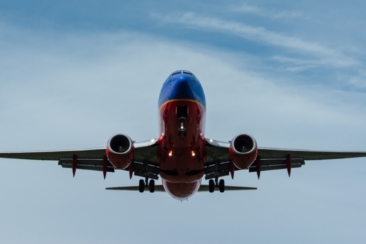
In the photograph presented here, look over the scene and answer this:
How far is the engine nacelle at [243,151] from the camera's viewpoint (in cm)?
2550

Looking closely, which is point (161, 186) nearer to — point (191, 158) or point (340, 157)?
point (191, 158)

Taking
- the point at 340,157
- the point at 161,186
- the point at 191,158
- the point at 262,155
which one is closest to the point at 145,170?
the point at 161,186

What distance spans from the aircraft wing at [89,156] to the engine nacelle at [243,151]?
397cm

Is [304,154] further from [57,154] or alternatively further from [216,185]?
[57,154]

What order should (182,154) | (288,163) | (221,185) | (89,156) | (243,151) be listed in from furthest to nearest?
1. (221,185)
2. (89,156)
3. (288,163)
4. (182,154)
5. (243,151)

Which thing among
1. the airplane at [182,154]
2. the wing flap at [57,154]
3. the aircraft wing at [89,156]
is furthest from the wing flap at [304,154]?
the wing flap at [57,154]

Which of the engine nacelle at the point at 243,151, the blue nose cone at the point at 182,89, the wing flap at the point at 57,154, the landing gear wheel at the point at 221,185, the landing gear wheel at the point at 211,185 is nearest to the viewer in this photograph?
the blue nose cone at the point at 182,89

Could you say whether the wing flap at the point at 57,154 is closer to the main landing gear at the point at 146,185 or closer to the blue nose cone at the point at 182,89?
the main landing gear at the point at 146,185

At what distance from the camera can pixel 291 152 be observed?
1169 inches

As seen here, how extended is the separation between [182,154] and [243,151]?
2.82 m

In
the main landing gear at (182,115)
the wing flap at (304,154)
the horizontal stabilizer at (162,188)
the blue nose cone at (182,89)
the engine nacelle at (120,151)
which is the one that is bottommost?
the horizontal stabilizer at (162,188)

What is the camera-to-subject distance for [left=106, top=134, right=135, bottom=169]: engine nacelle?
2531 cm

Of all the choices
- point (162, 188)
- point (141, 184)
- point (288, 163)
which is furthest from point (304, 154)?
point (141, 184)

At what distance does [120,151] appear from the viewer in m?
25.9
